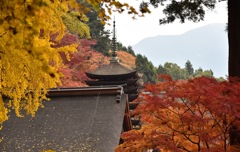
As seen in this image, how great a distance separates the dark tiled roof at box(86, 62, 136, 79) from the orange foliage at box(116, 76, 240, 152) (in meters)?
11.9

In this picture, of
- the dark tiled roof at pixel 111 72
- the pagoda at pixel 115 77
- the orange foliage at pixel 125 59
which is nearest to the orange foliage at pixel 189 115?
the pagoda at pixel 115 77

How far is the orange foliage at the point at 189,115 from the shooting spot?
507cm

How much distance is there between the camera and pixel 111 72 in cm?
1809

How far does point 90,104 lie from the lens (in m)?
9.22

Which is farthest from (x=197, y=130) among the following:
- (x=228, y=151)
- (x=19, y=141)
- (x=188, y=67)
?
(x=188, y=67)

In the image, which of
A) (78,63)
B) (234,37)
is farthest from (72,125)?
(78,63)

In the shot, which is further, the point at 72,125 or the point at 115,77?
the point at 115,77

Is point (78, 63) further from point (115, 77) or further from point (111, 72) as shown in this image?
point (115, 77)

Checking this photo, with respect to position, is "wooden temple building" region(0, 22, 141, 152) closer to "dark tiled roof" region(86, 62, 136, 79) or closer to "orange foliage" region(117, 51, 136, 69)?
"dark tiled roof" region(86, 62, 136, 79)

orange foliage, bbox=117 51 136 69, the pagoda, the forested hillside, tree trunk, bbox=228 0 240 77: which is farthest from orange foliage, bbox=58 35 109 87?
Result: tree trunk, bbox=228 0 240 77

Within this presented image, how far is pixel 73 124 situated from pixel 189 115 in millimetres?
3771

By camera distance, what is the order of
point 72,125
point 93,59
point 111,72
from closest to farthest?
point 72,125 < point 111,72 < point 93,59

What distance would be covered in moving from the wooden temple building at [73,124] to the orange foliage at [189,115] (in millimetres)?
2149

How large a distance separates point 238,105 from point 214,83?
600 millimetres
